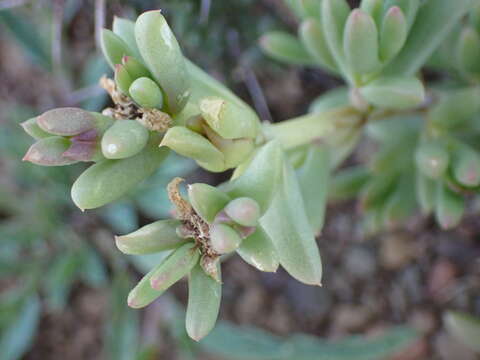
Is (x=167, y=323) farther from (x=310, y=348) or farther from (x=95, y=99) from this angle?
(x=95, y=99)

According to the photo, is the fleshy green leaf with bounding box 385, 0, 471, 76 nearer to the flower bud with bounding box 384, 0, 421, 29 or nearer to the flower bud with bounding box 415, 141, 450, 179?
the flower bud with bounding box 384, 0, 421, 29

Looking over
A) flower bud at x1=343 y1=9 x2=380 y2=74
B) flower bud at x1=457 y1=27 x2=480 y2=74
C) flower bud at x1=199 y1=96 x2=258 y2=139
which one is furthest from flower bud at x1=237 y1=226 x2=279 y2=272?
flower bud at x1=457 y1=27 x2=480 y2=74

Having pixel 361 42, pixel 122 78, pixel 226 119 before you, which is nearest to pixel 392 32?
pixel 361 42

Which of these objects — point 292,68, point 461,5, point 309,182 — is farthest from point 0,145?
point 461,5

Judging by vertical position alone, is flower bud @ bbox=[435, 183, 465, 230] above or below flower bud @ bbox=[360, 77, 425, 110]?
below

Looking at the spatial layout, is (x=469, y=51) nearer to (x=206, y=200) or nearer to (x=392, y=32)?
(x=392, y=32)
